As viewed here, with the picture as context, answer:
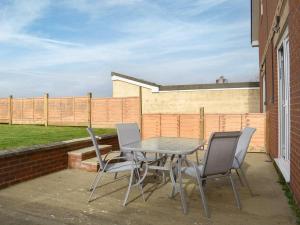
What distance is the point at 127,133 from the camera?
277 inches

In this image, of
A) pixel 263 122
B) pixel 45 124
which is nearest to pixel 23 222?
pixel 263 122

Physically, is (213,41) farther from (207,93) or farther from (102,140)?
(102,140)

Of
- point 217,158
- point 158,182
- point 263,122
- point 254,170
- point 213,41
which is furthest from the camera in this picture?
point 213,41

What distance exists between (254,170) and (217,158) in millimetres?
3425

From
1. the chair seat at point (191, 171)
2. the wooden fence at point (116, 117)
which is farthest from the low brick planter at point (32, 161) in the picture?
the wooden fence at point (116, 117)

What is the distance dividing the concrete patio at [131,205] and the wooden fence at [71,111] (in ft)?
25.1

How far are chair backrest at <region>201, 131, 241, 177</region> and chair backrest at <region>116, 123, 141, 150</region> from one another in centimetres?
242

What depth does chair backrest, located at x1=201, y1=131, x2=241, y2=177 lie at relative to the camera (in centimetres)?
440

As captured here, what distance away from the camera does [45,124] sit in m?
17.7

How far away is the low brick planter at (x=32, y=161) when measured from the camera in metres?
5.82

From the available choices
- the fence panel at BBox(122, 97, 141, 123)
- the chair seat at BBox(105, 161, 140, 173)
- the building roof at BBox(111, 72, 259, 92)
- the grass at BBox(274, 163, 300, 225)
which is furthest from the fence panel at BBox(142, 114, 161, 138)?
the chair seat at BBox(105, 161, 140, 173)

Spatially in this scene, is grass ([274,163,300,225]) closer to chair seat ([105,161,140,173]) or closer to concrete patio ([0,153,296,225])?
concrete patio ([0,153,296,225])

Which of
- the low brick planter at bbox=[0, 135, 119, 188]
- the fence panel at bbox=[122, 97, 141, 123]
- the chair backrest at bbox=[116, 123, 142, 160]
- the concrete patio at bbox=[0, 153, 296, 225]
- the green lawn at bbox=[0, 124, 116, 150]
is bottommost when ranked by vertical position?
the concrete patio at bbox=[0, 153, 296, 225]

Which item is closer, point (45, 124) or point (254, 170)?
point (254, 170)
